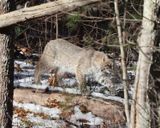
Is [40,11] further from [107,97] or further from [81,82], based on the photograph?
[81,82]

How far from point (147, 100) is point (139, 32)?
0.63 m

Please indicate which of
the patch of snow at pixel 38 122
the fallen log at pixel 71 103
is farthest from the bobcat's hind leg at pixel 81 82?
the patch of snow at pixel 38 122

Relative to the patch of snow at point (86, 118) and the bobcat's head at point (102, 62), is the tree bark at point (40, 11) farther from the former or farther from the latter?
the bobcat's head at point (102, 62)

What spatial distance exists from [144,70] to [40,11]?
1.37 m

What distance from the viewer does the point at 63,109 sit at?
8.32 metres

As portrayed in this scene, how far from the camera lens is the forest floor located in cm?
789

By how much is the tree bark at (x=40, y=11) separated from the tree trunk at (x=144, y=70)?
69cm

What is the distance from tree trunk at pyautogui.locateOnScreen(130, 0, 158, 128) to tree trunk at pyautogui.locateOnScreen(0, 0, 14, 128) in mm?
1897

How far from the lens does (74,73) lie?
10.1 m

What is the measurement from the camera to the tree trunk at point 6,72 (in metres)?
6.08

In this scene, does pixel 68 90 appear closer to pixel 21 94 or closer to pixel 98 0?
pixel 21 94

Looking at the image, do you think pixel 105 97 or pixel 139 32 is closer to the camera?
pixel 139 32

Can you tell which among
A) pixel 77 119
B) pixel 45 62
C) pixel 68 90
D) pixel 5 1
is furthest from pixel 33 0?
pixel 5 1

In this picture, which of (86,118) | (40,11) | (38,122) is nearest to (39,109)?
(38,122)
